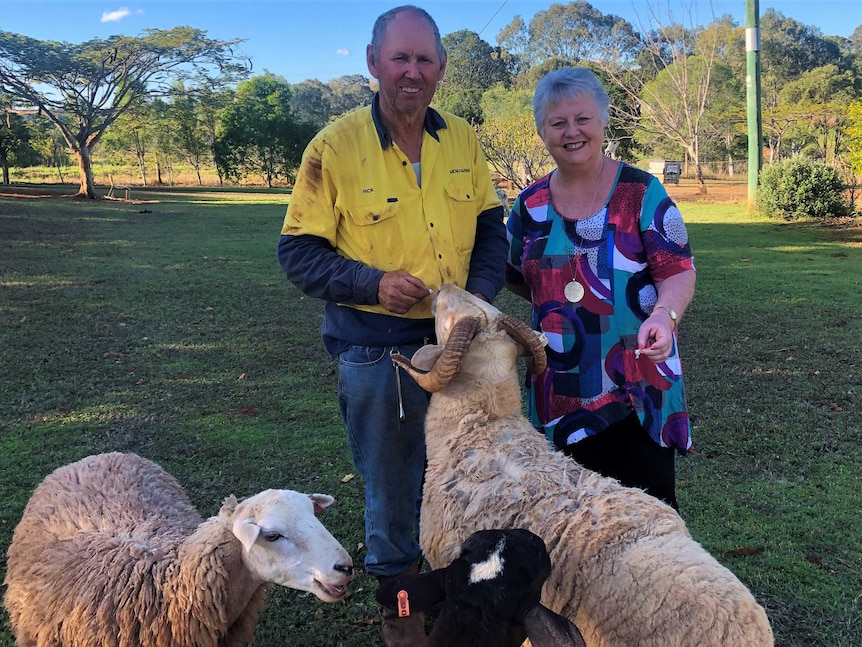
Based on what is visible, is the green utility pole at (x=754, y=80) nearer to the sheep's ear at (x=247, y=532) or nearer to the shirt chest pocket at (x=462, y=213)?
the shirt chest pocket at (x=462, y=213)

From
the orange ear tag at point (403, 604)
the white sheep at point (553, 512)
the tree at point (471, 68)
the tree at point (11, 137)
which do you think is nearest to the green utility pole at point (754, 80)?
the white sheep at point (553, 512)

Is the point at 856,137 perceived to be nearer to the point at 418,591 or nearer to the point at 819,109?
the point at 819,109

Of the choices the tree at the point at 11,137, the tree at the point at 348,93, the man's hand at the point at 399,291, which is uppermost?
the tree at the point at 348,93

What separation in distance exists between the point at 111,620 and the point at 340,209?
7.10 feet

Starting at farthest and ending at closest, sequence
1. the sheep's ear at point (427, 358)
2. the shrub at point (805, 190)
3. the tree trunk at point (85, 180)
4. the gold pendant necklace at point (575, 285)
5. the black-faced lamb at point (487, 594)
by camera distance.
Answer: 1. the tree trunk at point (85, 180)
2. the shrub at point (805, 190)
3. the gold pendant necklace at point (575, 285)
4. the sheep's ear at point (427, 358)
5. the black-faced lamb at point (487, 594)

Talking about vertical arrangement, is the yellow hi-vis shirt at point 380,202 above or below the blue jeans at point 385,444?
above

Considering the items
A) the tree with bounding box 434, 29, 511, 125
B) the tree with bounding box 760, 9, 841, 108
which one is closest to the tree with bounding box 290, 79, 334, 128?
the tree with bounding box 434, 29, 511, 125

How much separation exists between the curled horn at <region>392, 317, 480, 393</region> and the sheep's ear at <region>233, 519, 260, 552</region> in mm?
945

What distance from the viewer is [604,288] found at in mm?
2857

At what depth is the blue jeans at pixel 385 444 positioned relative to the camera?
292 cm

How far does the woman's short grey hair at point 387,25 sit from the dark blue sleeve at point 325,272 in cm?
89

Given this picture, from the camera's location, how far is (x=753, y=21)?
21.5m

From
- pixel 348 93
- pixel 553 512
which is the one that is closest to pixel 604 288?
pixel 553 512

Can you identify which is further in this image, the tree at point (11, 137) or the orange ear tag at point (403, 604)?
the tree at point (11, 137)
